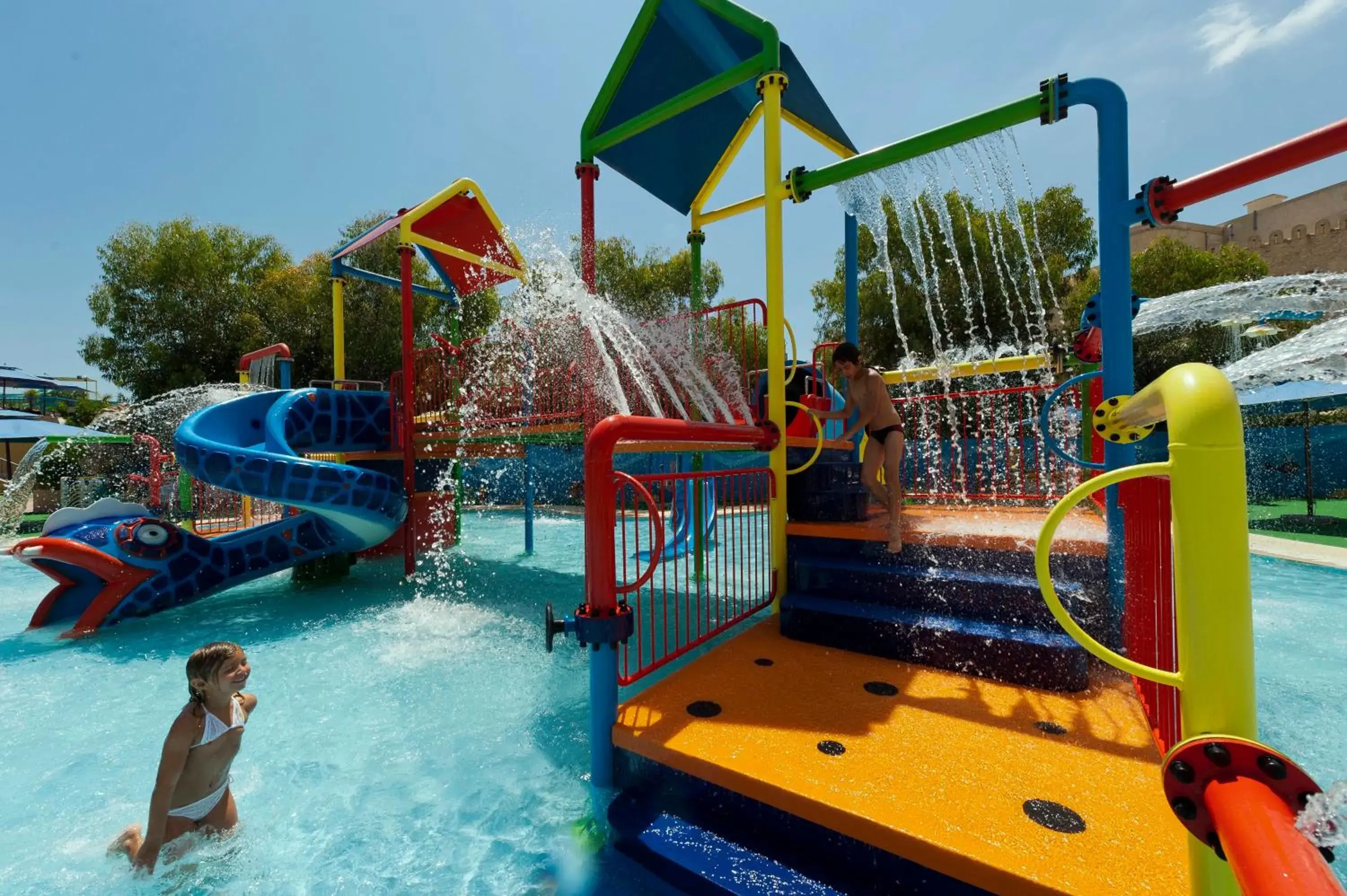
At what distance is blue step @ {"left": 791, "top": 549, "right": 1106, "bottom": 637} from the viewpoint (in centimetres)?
334

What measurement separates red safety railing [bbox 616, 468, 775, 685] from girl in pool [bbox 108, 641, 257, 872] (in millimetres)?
1772

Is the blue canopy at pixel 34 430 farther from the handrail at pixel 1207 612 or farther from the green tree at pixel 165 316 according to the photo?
the handrail at pixel 1207 612

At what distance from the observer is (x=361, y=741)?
3.74 m

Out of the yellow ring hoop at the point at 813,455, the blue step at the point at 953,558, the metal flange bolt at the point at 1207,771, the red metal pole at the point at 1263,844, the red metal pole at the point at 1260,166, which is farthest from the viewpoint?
the yellow ring hoop at the point at 813,455

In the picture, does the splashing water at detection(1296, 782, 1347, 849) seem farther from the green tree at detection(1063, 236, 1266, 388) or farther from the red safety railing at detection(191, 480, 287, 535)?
the green tree at detection(1063, 236, 1266, 388)

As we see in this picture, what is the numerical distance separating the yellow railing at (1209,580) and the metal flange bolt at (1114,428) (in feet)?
5.02

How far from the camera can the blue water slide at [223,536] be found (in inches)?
240

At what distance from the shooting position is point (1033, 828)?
2.03 meters

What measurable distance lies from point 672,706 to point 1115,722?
2095 mm

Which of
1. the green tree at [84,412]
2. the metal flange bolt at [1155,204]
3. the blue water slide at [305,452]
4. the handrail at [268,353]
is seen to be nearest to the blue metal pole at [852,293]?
the metal flange bolt at [1155,204]

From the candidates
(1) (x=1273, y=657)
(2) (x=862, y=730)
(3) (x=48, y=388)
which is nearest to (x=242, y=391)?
(2) (x=862, y=730)

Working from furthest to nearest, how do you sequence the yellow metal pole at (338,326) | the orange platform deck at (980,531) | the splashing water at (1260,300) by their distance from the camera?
1. the yellow metal pole at (338,326)
2. the splashing water at (1260,300)
3. the orange platform deck at (980,531)

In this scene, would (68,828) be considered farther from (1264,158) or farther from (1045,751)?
(1264,158)

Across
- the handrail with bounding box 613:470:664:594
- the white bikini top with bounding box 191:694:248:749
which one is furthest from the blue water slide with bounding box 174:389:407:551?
the handrail with bounding box 613:470:664:594
